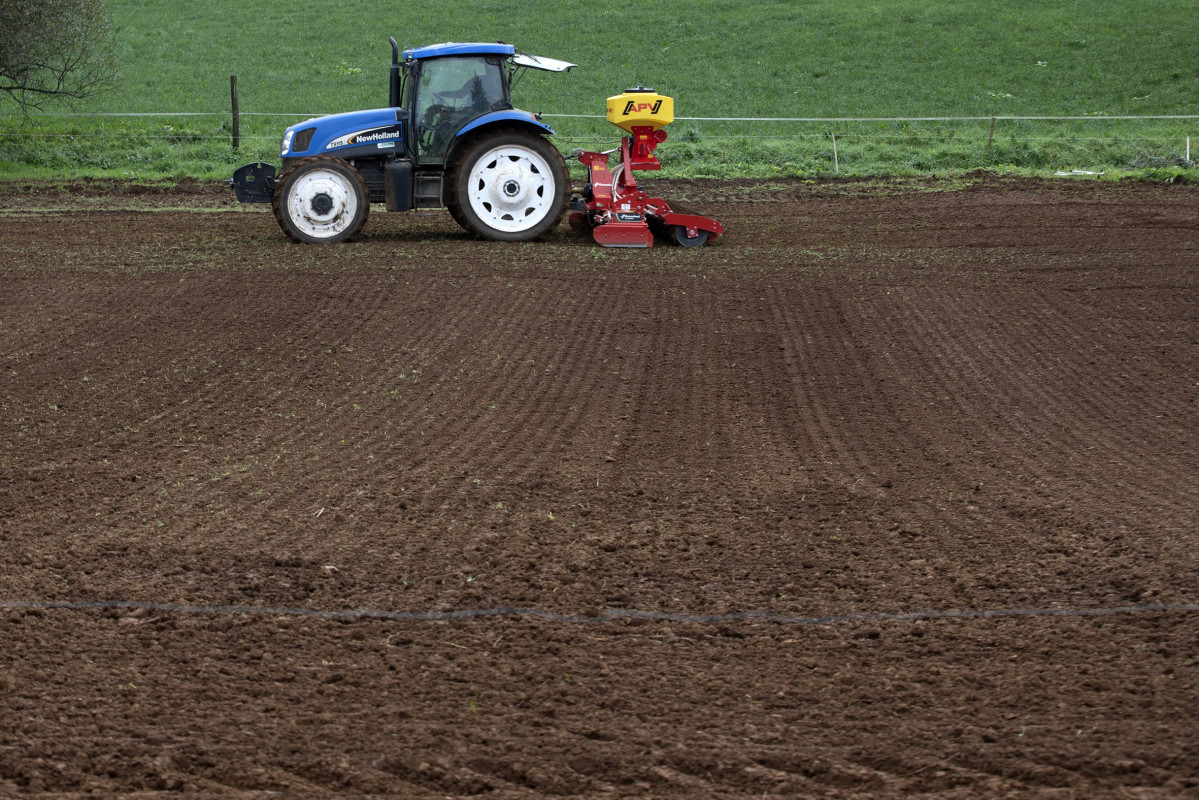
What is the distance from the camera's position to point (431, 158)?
1198 centimetres

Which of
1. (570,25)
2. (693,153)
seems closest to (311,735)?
(693,153)

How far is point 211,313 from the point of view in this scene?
9133 mm

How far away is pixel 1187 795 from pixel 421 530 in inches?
130

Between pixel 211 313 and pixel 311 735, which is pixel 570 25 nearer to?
pixel 211 313

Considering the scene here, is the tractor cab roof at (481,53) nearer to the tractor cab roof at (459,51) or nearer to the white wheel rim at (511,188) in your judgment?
the tractor cab roof at (459,51)

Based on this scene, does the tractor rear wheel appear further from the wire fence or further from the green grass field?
the wire fence

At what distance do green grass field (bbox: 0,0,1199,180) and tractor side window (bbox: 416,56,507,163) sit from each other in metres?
7.30

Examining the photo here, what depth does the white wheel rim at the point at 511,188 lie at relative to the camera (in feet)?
39.0

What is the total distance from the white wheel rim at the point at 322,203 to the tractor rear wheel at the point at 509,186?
3.69 ft

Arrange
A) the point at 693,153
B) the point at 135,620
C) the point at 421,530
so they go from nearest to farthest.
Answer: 1. the point at 135,620
2. the point at 421,530
3. the point at 693,153

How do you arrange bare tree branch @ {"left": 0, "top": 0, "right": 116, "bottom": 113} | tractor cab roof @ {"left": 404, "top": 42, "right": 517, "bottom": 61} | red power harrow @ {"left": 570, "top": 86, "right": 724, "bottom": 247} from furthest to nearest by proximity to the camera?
bare tree branch @ {"left": 0, "top": 0, "right": 116, "bottom": 113} → red power harrow @ {"left": 570, "top": 86, "right": 724, "bottom": 247} → tractor cab roof @ {"left": 404, "top": 42, "right": 517, "bottom": 61}

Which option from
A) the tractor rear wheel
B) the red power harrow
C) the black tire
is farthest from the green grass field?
the black tire

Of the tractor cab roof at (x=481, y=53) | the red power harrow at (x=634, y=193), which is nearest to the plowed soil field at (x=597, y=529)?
the red power harrow at (x=634, y=193)

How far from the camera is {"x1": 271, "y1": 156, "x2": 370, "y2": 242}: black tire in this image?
11.6 metres
